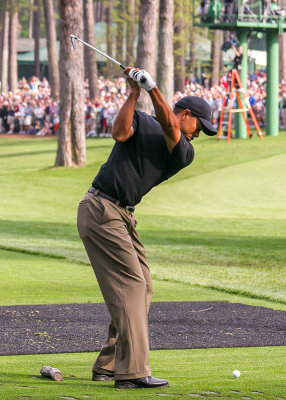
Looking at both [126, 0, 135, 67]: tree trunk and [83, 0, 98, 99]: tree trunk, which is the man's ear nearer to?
[83, 0, 98, 99]: tree trunk

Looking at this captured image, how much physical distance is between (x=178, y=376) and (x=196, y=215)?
657 inches

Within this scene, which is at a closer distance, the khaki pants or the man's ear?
the khaki pants

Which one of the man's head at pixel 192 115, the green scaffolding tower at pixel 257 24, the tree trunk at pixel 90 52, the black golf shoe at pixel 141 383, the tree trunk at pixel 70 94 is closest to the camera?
the black golf shoe at pixel 141 383

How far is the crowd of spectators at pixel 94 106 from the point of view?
147ft

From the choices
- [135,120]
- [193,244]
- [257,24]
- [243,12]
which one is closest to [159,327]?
[135,120]

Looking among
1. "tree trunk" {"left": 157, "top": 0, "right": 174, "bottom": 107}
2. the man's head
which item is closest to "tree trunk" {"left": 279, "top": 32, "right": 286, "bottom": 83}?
"tree trunk" {"left": 157, "top": 0, "right": 174, "bottom": 107}

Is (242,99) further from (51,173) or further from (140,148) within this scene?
(140,148)

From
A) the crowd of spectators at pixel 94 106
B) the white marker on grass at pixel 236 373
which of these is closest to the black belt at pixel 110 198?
the white marker on grass at pixel 236 373

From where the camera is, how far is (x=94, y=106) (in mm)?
46750

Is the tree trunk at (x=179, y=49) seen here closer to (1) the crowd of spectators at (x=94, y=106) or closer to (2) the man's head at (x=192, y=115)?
(1) the crowd of spectators at (x=94, y=106)

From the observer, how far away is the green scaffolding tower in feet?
126

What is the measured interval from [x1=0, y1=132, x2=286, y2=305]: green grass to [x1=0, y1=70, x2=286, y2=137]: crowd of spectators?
A: 497 cm

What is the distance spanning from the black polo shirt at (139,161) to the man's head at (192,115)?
16 cm

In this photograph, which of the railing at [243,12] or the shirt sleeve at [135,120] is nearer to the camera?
the shirt sleeve at [135,120]
